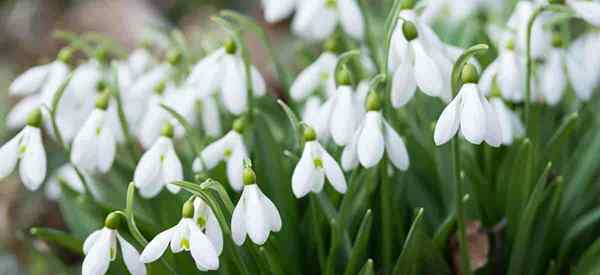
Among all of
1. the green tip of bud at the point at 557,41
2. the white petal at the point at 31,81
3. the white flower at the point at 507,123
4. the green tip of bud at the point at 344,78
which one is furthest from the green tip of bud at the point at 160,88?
the green tip of bud at the point at 557,41

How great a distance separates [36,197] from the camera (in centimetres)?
294

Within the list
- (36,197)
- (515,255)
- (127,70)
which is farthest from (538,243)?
(36,197)

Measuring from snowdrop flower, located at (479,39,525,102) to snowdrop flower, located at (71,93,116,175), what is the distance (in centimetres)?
78

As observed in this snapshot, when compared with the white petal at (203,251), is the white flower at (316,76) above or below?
below

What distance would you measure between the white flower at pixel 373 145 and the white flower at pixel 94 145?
47 centimetres

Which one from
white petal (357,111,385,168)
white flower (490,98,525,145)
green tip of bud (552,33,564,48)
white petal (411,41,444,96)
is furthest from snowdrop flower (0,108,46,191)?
green tip of bud (552,33,564,48)

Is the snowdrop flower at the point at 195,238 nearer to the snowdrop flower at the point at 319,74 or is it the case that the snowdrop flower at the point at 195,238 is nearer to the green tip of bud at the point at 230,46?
the green tip of bud at the point at 230,46

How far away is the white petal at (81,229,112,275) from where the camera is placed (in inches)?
50.4

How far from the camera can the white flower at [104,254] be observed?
4.21ft

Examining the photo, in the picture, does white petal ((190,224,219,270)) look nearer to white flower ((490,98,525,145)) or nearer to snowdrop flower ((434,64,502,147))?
snowdrop flower ((434,64,502,147))

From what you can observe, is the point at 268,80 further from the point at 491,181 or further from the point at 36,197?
the point at 491,181

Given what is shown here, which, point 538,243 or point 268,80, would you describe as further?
point 268,80

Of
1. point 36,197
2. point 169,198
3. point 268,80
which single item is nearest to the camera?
point 169,198

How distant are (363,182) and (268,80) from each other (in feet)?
6.19
